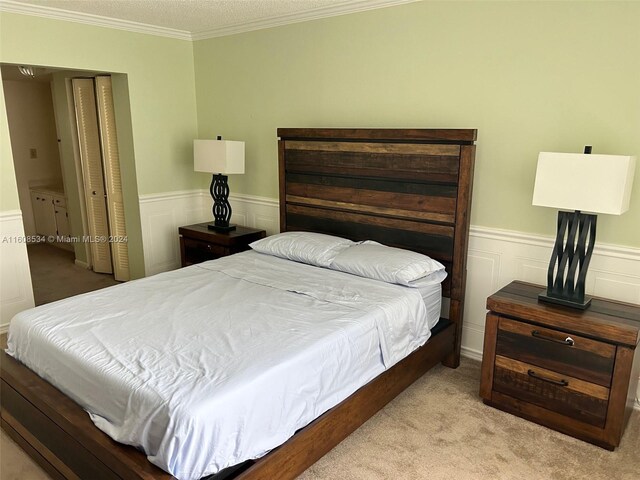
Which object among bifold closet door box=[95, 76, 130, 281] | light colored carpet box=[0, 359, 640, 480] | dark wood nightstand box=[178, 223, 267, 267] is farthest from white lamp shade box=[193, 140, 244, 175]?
light colored carpet box=[0, 359, 640, 480]

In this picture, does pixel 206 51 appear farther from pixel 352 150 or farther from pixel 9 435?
pixel 9 435

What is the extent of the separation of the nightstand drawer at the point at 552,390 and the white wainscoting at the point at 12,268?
3.22 metres

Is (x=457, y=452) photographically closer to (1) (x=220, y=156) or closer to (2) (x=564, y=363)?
(2) (x=564, y=363)

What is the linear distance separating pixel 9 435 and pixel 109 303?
0.74 meters

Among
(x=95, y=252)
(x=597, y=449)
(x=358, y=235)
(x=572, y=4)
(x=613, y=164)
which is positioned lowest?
(x=597, y=449)

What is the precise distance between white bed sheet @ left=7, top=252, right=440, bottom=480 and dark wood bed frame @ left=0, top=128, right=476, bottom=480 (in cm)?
6

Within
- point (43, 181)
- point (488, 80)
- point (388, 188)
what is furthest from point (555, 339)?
point (43, 181)

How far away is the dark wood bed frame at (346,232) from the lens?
5.87 ft

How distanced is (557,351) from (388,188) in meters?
1.35

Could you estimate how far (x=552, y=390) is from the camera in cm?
231

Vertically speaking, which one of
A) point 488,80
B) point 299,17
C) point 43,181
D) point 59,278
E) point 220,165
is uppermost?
point 299,17

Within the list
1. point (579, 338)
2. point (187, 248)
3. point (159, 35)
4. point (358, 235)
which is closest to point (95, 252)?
point (187, 248)

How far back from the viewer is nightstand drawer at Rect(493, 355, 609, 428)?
7.20 ft

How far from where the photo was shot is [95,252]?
15.5 ft
